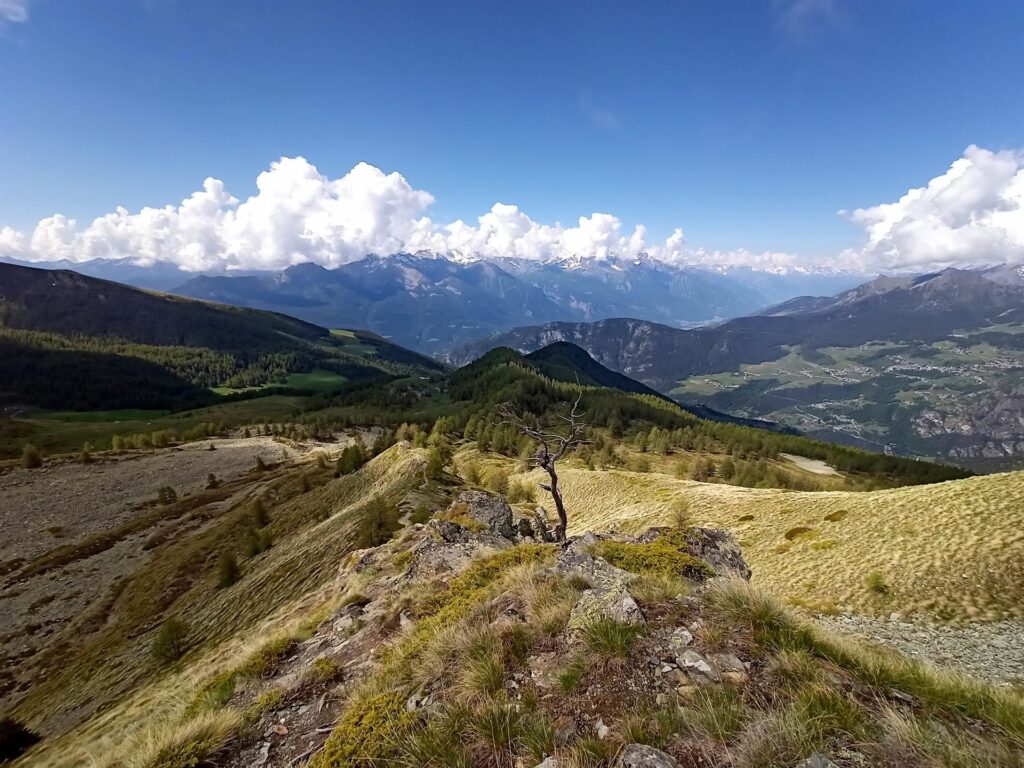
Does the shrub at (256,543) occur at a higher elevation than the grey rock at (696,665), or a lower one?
lower

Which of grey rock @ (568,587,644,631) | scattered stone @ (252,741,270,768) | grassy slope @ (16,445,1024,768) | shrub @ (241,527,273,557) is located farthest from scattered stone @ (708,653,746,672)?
shrub @ (241,527,273,557)

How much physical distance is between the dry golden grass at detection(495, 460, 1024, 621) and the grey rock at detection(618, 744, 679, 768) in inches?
952

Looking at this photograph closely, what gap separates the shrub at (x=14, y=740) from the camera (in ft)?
72.7

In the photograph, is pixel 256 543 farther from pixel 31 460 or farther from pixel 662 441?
pixel 662 441

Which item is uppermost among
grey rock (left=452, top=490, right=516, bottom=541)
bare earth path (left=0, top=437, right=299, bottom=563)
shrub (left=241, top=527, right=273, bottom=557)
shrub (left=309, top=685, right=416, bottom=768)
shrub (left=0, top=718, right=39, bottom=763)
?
shrub (left=309, top=685, right=416, bottom=768)

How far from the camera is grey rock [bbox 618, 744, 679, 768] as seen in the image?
5070 mm

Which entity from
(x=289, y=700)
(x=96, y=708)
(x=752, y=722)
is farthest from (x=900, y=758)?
(x=96, y=708)

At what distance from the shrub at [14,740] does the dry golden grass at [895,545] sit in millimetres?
40584

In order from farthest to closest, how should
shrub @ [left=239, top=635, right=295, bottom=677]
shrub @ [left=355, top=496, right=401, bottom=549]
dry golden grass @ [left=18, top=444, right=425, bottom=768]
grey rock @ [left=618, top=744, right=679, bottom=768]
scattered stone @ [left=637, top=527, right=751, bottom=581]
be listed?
shrub @ [left=355, top=496, right=401, bottom=549], dry golden grass @ [left=18, top=444, right=425, bottom=768], scattered stone @ [left=637, top=527, right=751, bottom=581], shrub @ [left=239, top=635, right=295, bottom=677], grey rock @ [left=618, top=744, right=679, bottom=768]

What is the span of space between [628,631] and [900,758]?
11.9 ft

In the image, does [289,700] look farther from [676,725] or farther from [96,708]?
[96,708]

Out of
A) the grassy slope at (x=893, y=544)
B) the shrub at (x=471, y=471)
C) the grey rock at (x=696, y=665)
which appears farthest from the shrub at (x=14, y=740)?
the shrub at (x=471, y=471)

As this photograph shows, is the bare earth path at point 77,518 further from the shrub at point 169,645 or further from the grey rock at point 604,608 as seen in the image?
the grey rock at point 604,608

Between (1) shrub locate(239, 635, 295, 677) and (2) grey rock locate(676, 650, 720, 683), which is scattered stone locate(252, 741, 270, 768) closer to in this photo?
(1) shrub locate(239, 635, 295, 677)
